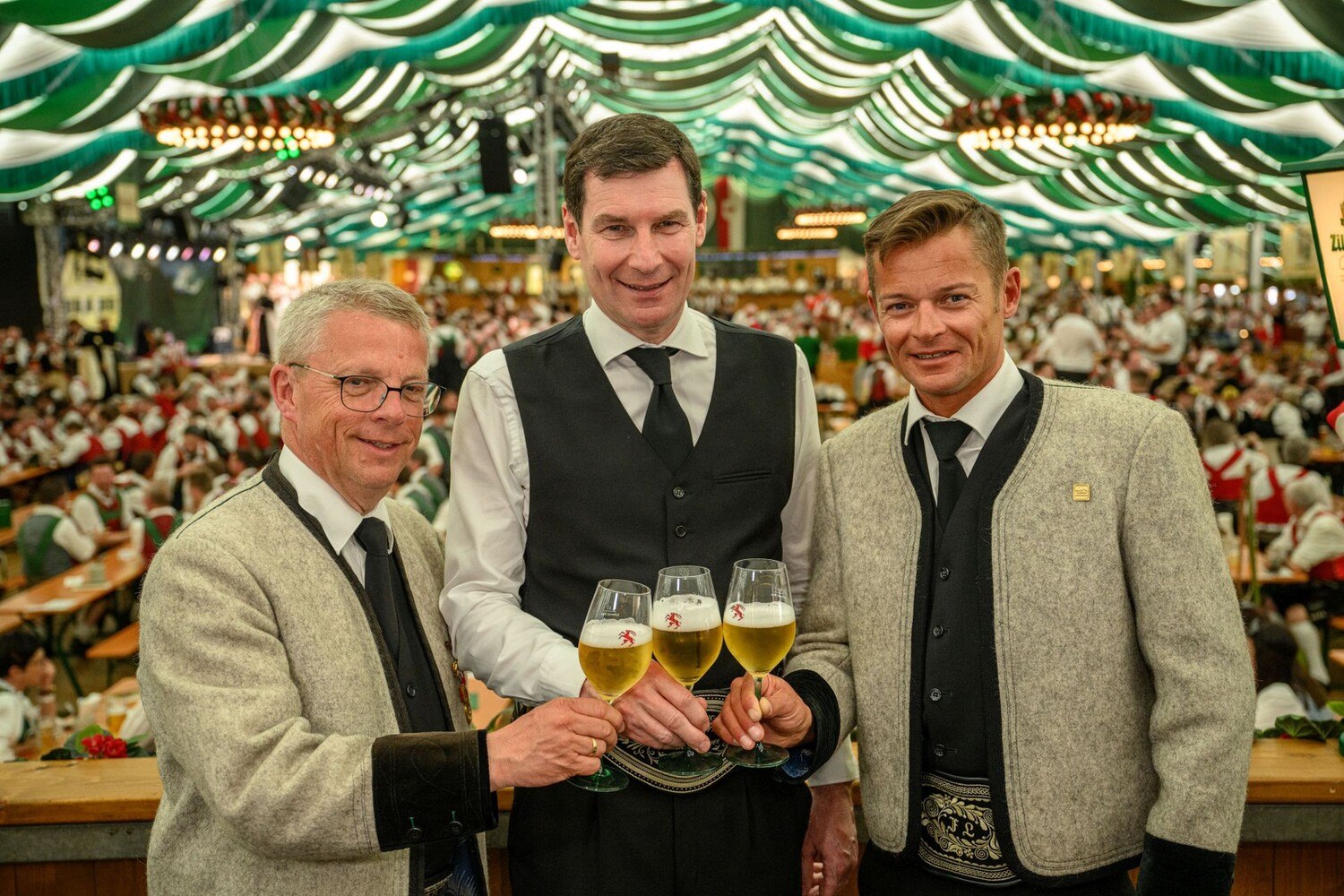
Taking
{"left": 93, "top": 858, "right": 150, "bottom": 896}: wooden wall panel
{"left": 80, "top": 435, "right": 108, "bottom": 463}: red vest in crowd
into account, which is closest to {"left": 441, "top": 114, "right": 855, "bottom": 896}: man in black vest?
{"left": 93, "top": 858, "right": 150, "bottom": 896}: wooden wall panel

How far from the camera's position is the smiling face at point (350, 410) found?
59.6 inches

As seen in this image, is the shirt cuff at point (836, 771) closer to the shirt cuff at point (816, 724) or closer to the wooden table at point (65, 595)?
the shirt cuff at point (816, 724)

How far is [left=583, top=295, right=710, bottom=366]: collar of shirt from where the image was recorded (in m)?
1.74

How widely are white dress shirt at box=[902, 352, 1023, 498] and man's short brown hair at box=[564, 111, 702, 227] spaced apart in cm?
48

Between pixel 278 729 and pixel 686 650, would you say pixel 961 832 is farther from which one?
pixel 278 729

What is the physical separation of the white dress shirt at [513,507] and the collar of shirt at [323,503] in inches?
6.7

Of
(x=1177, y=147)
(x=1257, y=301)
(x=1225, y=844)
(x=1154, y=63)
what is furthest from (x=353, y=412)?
(x=1257, y=301)

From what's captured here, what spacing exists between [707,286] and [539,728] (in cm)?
3086

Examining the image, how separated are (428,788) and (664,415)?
640mm

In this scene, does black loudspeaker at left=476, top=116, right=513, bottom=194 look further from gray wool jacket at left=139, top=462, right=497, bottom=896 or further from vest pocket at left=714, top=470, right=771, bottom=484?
gray wool jacket at left=139, top=462, right=497, bottom=896

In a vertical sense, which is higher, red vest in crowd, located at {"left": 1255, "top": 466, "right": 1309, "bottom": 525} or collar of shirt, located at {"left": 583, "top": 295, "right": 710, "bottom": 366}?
collar of shirt, located at {"left": 583, "top": 295, "right": 710, "bottom": 366}

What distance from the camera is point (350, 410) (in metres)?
1.51

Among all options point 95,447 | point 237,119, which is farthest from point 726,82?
point 95,447

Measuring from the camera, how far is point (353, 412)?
1.51 metres
